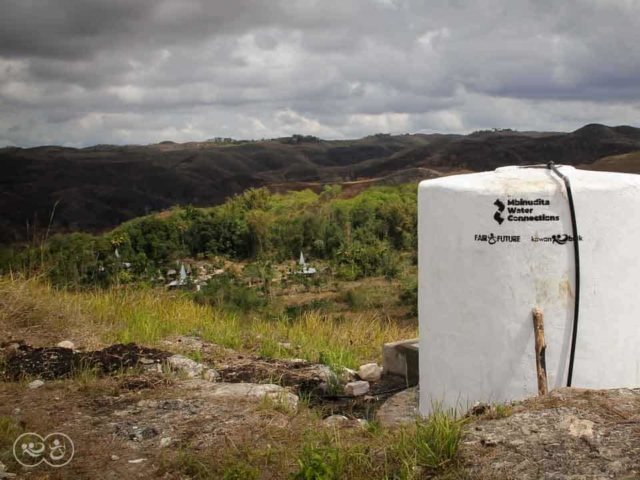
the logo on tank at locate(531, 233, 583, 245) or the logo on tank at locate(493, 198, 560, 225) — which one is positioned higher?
the logo on tank at locate(493, 198, 560, 225)

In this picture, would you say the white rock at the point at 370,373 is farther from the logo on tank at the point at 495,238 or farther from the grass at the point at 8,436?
the grass at the point at 8,436

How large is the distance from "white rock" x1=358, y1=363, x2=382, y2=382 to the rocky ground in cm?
3

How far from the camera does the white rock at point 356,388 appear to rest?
6555mm

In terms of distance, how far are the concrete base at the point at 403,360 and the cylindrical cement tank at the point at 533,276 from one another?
7.62ft

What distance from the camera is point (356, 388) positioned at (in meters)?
6.57

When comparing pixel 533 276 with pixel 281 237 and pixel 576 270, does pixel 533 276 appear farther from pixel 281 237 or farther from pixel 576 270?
pixel 281 237

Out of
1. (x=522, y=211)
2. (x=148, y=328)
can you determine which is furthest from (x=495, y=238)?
(x=148, y=328)

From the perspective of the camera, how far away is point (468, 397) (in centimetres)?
474

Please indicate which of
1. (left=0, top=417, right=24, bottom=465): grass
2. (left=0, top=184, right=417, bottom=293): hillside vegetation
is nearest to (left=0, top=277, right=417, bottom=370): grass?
(left=0, top=417, right=24, bottom=465): grass

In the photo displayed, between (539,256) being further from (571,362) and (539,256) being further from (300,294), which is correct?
(300,294)

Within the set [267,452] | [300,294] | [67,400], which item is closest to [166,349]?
[67,400]

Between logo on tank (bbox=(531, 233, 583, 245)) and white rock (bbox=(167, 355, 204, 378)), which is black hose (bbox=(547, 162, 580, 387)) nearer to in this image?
logo on tank (bbox=(531, 233, 583, 245))

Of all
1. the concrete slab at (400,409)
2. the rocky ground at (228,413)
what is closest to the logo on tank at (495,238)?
the rocky ground at (228,413)

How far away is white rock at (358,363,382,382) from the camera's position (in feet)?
23.4
